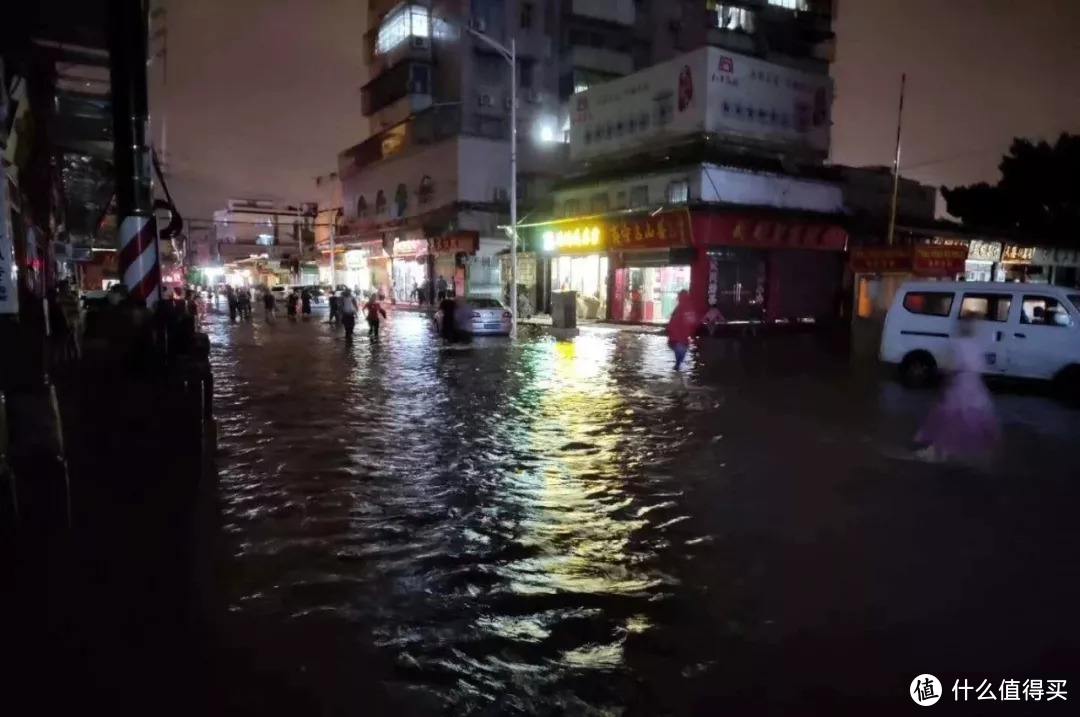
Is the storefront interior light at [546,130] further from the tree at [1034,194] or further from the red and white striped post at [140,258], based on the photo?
the red and white striped post at [140,258]

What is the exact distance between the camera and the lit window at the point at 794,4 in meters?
57.7

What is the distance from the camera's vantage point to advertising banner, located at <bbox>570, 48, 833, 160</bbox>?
96.2 feet

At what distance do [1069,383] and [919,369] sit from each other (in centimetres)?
241

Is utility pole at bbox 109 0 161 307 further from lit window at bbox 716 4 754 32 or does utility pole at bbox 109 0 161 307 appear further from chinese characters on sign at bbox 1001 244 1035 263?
lit window at bbox 716 4 754 32

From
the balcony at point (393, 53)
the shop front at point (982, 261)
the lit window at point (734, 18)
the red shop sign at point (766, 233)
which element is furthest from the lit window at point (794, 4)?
the red shop sign at point (766, 233)

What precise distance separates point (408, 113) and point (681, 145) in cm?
3187

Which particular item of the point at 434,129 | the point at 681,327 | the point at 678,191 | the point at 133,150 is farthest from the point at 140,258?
the point at 434,129

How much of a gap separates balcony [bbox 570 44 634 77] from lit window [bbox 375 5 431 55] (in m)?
11.3

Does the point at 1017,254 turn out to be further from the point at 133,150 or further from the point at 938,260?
the point at 133,150

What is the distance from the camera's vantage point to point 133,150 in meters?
7.52

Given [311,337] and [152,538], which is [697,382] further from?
[311,337]

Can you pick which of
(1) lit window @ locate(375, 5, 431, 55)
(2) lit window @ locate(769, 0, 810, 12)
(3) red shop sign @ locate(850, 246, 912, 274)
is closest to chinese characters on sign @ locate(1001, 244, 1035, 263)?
(3) red shop sign @ locate(850, 246, 912, 274)

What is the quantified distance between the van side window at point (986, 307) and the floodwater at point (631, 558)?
7.86 feet

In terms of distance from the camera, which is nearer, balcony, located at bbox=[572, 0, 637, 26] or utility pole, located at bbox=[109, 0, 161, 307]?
utility pole, located at bbox=[109, 0, 161, 307]
